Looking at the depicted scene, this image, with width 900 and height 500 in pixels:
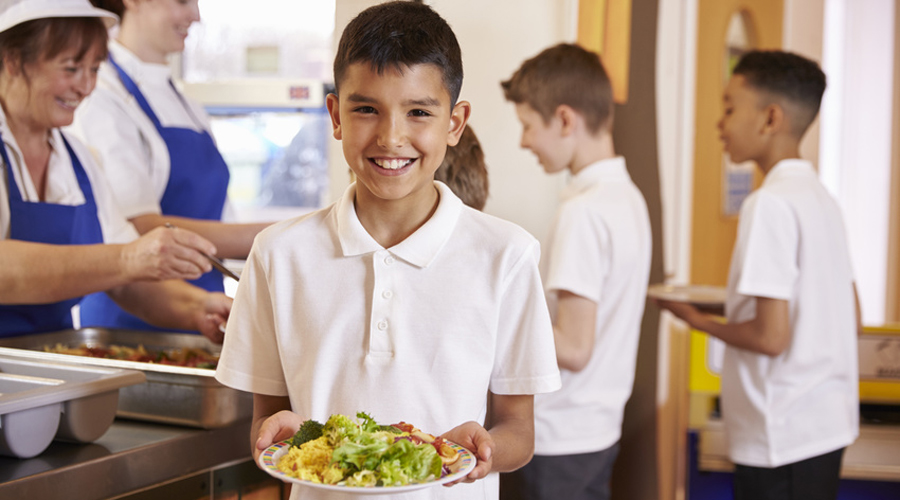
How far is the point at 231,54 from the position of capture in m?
1.73

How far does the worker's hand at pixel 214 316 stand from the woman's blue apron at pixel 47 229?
0.86ft

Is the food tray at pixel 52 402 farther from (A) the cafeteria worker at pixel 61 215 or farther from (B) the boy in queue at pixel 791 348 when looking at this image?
(B) the boy in queue at pixel 791 348

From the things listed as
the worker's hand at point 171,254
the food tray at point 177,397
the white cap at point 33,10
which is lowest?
the food tray at point 177,397

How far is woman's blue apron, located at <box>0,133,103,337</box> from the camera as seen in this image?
136 centimetres

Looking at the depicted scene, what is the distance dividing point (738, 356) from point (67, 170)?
136 cm

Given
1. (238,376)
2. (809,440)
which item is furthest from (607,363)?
(238,376)

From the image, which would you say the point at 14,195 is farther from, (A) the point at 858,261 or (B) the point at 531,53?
(A) the point at 858,261

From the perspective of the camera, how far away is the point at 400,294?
2.72ft

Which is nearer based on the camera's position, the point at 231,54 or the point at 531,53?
the point at 531,53

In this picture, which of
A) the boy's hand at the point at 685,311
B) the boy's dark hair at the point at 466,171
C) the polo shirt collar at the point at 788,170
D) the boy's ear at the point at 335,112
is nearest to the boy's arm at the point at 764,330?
the boy's hand at the point at 685,311

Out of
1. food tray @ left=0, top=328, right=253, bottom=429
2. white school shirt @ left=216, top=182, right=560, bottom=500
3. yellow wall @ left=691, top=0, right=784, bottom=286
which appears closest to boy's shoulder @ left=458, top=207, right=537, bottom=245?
white school shirt @ left=216, top=182, right=560, bottom=500

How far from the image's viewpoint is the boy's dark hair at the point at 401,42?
77 cm

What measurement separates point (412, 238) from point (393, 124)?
130 mm

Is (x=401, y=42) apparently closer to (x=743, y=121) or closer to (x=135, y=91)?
(x=135, y=91)
